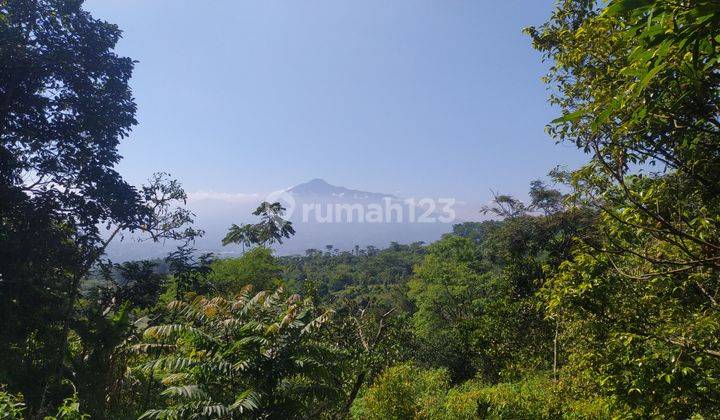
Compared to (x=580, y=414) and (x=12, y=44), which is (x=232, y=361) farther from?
(x=12, y=44)

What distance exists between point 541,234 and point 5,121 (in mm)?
22761

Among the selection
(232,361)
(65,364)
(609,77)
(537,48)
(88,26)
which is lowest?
(65,364)

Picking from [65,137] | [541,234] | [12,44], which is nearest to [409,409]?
[65,137]

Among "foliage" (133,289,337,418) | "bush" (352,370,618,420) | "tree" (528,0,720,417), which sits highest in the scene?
"tree" (528,0,720,417)

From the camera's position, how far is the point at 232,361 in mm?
4992

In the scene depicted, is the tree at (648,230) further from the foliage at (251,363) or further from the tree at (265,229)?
the tree at (265,229)

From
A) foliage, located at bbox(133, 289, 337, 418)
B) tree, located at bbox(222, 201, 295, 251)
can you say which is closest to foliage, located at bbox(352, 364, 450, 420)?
foliage, located at bbox(133, 289, 337, 418)

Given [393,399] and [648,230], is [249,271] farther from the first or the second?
[648,230]

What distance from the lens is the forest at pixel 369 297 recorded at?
332 cm

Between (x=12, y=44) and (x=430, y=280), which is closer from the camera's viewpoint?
(x=12, y=44)

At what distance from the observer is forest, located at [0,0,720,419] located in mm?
3320

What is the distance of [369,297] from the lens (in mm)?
11758

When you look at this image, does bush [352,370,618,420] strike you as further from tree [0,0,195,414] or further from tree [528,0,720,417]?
tree [0,0,195,414]

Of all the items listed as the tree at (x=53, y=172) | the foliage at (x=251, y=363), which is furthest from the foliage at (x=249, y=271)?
the foliage at (x=251, y=363)
